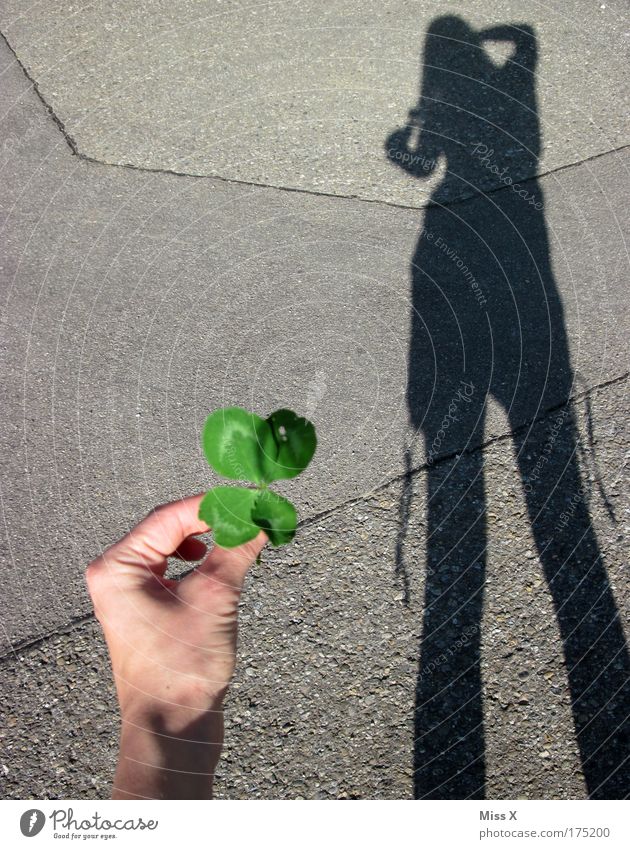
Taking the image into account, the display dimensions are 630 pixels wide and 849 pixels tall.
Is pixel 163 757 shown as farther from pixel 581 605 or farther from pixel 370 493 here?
pixel 581 605

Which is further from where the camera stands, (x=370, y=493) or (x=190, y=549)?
(x=370, y=493)

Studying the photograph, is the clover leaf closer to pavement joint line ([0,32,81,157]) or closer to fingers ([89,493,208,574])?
fingers ([89,493,208,574])

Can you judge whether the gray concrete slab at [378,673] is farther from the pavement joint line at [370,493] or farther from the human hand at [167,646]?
the human hand at [167,646]

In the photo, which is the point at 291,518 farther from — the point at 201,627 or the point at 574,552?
the point at 574,552
